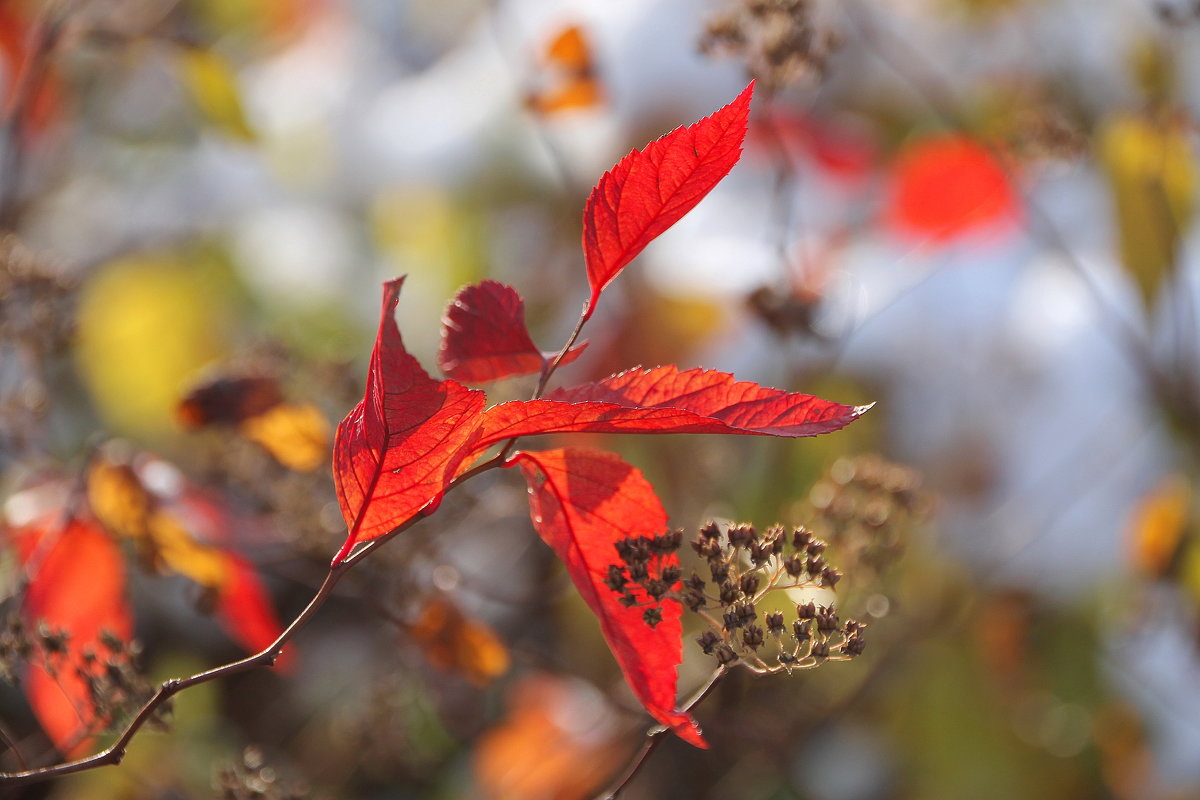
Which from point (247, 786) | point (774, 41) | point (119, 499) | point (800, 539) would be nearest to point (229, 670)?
point (247, 786)

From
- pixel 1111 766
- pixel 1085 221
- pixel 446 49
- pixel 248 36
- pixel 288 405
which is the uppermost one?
pixel 248 36

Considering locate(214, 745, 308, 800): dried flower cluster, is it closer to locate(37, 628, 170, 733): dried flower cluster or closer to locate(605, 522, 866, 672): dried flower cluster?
locate(37, 628, 170, 733): dried flower cluster

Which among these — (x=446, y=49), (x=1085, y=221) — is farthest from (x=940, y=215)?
(x=446, y=49)

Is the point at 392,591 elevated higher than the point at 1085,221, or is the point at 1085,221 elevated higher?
the point at 392,591

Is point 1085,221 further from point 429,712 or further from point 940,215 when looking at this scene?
point 429,712

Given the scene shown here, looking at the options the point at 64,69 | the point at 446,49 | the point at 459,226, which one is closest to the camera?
the point at 459,226

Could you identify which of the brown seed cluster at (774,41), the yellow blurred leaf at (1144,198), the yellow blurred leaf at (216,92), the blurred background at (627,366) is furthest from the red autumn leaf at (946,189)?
the yellow blurred leaf at (216,92)

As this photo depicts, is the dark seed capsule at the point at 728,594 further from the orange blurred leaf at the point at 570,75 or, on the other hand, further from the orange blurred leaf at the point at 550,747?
the orange blurred leaf at the point at 570,75

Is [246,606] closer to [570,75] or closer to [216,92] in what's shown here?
[216,92]
